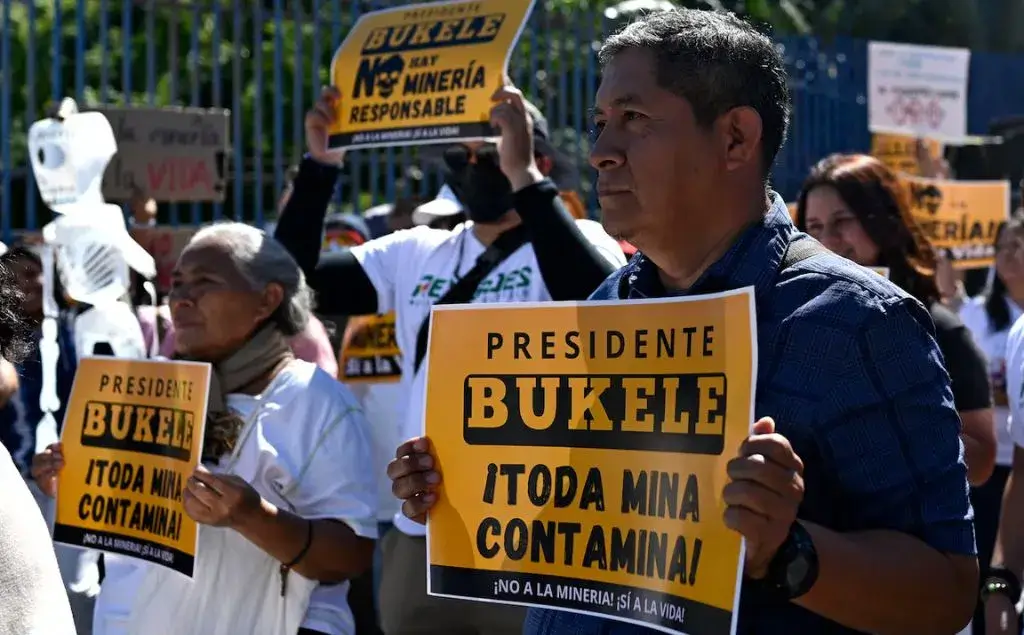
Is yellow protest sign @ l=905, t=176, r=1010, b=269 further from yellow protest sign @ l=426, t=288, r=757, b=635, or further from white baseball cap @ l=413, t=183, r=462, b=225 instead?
yellow protest sign @ l=426, t=288, r=757, b=635

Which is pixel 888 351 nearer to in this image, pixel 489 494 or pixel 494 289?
pixel 489 494

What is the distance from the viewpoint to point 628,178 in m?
2.27

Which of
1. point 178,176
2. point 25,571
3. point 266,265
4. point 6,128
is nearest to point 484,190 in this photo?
point 266,265

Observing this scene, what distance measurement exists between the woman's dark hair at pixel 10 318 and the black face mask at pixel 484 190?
2169mm

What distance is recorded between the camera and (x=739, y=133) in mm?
2270

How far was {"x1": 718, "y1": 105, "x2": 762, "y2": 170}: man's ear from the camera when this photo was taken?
226 cm

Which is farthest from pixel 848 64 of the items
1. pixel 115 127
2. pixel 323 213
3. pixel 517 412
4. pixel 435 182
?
pixel 517 412

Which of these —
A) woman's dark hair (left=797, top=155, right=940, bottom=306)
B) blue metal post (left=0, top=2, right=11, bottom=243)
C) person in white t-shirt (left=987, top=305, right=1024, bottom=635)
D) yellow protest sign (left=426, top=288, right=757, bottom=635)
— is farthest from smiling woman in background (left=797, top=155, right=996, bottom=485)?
blue metal post (left=0, top=2, right=11, bottom=243)

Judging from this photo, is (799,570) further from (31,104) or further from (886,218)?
Answer: (31,104)

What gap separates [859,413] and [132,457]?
225cm

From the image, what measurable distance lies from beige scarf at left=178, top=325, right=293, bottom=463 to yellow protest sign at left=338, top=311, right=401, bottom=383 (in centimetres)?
176

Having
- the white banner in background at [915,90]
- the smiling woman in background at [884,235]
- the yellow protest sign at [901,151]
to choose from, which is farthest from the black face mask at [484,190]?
the yellow protest sign at [901,151]

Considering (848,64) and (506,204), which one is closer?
(506,204)

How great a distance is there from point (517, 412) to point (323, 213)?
2.22 meters
